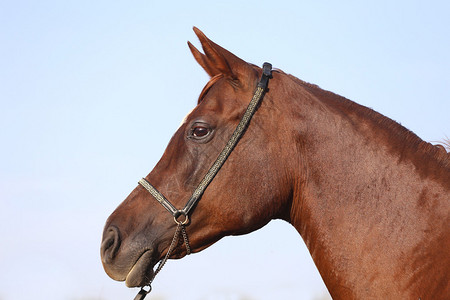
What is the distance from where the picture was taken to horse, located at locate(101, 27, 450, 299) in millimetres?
3514

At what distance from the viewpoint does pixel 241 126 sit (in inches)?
157

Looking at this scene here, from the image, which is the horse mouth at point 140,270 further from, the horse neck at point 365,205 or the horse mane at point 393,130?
the horse mane at point 393,130

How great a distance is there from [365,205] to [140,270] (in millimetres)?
1732

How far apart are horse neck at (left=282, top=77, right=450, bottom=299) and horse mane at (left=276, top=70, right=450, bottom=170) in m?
0.01

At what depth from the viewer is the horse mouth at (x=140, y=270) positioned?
12.7 feet

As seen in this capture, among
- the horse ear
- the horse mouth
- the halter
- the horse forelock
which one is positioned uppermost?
the horse ear

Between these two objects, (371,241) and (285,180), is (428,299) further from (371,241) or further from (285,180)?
(285,180)

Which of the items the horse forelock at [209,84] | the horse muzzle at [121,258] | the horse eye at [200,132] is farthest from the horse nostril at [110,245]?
the horse forelock at [209,84]

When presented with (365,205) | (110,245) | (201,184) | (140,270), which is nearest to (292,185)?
(365,205)

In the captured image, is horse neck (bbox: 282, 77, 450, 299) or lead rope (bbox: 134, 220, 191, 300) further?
lead rope (bbox: 134, 220, 191, 300)

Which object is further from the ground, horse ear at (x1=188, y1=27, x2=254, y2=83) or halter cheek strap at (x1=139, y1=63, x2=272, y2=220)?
horse ear at (x1=188, y1=27, x2=254, y2=83)

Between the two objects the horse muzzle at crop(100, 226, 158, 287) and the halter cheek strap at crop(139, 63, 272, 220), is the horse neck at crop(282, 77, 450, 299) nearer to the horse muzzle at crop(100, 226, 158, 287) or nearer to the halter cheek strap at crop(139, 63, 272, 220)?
the halter cheek strap at crop(139, 63, 272, 220)

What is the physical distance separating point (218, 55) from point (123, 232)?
1572 mm

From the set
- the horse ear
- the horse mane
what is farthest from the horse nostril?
the horse mane
